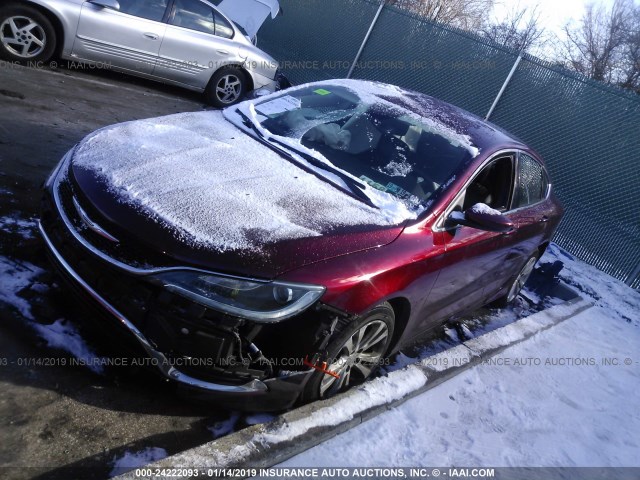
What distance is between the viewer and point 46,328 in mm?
2814

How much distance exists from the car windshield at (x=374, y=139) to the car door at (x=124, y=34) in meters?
3.89

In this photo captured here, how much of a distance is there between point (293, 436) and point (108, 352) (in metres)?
1.07

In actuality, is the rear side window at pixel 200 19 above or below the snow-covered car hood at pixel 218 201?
above

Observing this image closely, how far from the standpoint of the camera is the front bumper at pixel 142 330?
2.41 m

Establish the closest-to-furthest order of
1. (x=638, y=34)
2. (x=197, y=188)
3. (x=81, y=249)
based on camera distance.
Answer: (x=81, y=249) < (x=197, y=188) < (x=638, y=34)

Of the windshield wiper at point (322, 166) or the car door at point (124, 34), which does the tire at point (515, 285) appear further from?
the car door at point (124, 34)

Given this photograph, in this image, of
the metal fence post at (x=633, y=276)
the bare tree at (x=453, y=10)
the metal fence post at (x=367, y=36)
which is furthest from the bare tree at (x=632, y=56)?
the metal fence post at (x=633, y=276)

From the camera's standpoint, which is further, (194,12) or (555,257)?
(194,12)

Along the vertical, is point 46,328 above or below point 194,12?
below

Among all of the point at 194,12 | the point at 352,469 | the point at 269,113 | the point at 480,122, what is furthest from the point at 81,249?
the point at 194,12

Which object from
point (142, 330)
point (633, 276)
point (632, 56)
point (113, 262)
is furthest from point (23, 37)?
point (632, 56)

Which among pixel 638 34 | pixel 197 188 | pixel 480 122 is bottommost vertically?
pixel 197 188

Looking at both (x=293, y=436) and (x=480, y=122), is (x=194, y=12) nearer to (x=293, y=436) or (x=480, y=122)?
(x=480, y=122)

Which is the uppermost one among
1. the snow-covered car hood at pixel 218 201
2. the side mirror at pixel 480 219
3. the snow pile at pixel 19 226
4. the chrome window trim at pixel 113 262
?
the side mirror at pixel 480 219
